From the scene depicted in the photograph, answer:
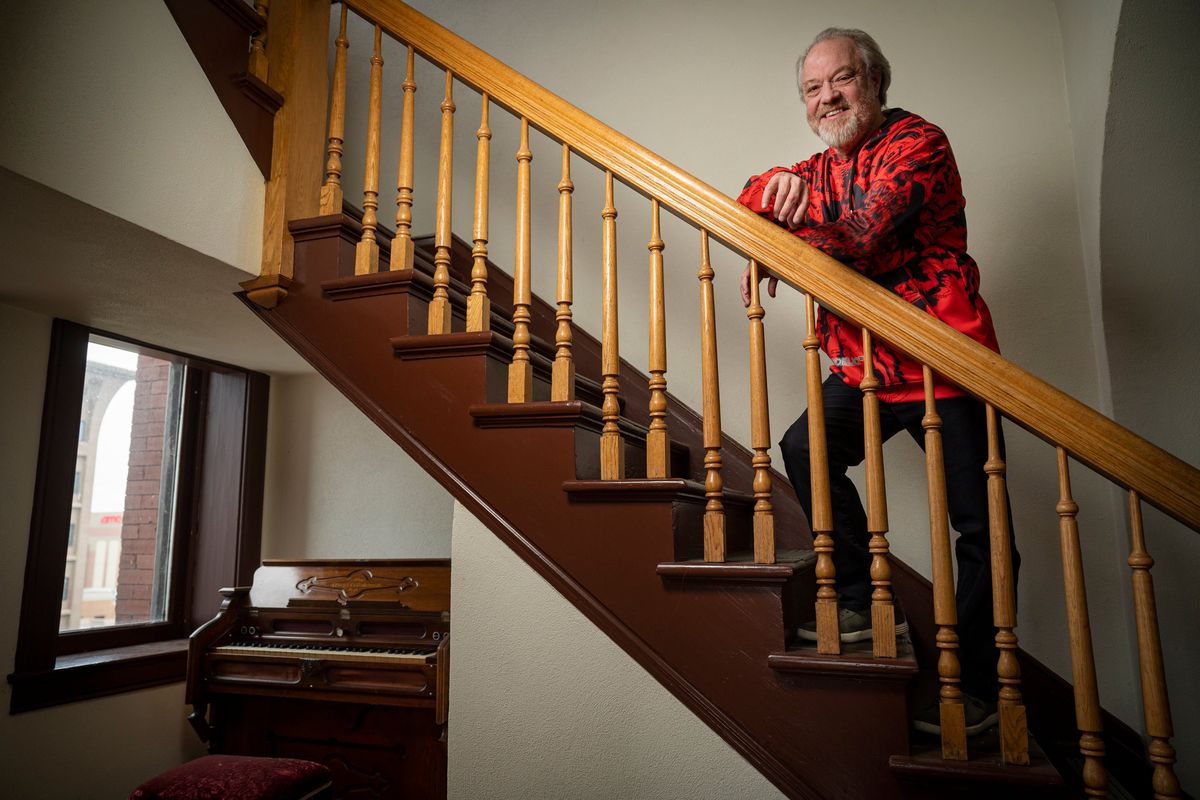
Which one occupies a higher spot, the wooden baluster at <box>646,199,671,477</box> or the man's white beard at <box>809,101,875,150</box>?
the man's white beard at <box>809,101,875,150</box>

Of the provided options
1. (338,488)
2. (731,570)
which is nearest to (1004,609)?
(731,570)

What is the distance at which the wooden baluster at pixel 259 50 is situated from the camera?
2.28 m

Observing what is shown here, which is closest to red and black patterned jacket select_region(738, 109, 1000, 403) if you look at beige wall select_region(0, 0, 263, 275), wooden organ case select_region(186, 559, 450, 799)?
beige wall select_region(0, 0, 263, 275)

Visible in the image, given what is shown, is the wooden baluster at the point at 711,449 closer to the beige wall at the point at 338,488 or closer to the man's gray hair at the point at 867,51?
the man's gray hair at the point at 867,51

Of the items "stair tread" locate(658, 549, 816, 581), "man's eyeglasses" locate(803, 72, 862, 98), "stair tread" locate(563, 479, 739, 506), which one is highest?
"man's eyeglasses" locate(803, 72, 862, 98)

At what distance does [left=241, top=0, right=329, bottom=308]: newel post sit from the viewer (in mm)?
2203

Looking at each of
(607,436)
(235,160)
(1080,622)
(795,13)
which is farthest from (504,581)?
(795,13)

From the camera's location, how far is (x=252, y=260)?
7.24ft

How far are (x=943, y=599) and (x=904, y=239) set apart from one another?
793mm

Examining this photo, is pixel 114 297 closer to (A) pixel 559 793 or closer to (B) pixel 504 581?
(B) pixel 504 581

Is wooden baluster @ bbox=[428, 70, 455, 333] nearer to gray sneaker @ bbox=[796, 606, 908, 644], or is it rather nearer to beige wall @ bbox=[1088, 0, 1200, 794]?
gray sneaker @ bbox=[796, 606, 908, 644]

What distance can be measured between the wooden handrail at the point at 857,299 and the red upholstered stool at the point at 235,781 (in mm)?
1799

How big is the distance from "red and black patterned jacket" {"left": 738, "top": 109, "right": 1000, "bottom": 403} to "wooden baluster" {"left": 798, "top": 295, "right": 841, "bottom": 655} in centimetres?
14

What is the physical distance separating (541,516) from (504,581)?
0.19 m
